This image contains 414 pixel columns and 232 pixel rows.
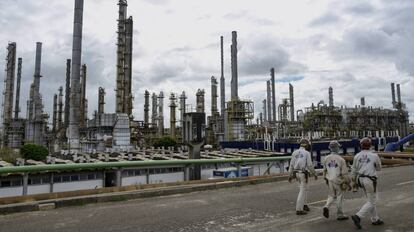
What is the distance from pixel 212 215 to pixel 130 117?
4045cm

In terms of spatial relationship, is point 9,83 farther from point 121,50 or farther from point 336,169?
point 336,169

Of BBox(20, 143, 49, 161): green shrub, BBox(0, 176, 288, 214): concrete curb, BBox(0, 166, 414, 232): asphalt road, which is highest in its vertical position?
BBox(20, 143, 49, 161): green shrub

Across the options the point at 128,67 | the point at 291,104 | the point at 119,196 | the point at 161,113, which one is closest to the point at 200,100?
the point at 161,113

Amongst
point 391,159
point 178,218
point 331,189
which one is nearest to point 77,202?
point 178,218

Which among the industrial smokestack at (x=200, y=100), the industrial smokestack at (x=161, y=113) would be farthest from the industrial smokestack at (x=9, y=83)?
the industrial smokestack at (x=200, y=100)

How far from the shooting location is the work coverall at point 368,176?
18.7ft

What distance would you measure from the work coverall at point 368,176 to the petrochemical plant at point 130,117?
2609 cm

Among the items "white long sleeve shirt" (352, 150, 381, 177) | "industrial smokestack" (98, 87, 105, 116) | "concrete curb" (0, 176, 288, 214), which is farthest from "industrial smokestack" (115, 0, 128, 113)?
"white long sleeve shirt" (352, 150, 381, 177)

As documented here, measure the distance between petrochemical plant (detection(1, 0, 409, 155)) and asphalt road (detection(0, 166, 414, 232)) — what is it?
76.4 ft

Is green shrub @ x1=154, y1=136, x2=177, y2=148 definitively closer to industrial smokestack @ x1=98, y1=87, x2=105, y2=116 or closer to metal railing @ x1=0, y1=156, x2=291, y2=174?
industrial smokestack @ x1=98, y1=87, x2=105, y2=116

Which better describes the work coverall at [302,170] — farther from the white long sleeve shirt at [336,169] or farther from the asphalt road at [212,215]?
the white long sleeve shirt at [336,169]

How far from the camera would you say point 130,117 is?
4588 centimetres

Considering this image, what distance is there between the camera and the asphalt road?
597 cm

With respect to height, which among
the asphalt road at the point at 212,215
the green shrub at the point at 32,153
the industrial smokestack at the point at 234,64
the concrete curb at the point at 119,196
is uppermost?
the industrial smokestack at the point at 234,64
